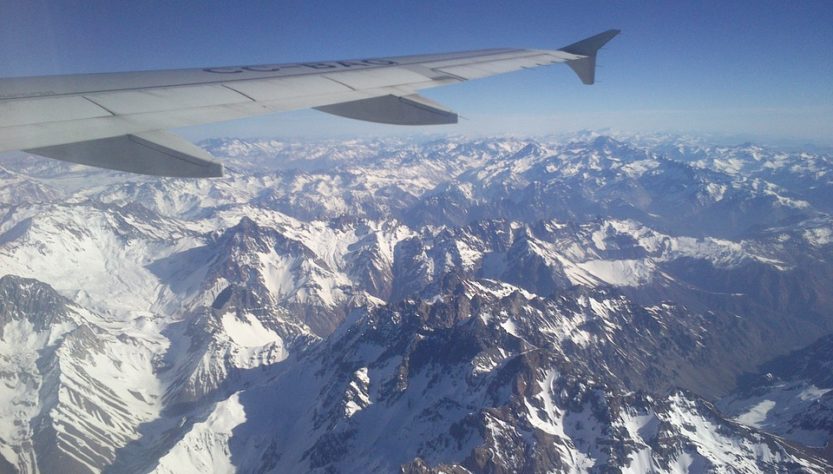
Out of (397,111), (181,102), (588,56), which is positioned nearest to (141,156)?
(181,102)

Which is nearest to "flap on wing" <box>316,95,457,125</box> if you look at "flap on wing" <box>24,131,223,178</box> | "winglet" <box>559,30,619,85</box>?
"flap on wing" <box>24,131,223,178</box>

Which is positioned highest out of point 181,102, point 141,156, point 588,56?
point 588,56

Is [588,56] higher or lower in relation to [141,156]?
Answer: higher

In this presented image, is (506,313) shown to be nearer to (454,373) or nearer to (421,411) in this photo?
(454,373)

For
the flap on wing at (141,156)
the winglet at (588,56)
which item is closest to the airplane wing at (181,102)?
the flap on wing at (141,156)

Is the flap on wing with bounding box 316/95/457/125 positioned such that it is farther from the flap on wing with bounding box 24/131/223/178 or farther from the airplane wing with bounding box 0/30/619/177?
the flap on wing with bounding box 24/131/223/178

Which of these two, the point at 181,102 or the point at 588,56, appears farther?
the point at 588,56

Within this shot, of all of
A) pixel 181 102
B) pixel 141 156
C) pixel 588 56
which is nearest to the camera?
pixel 141 156

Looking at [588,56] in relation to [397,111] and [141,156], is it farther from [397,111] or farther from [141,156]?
[141,156]
